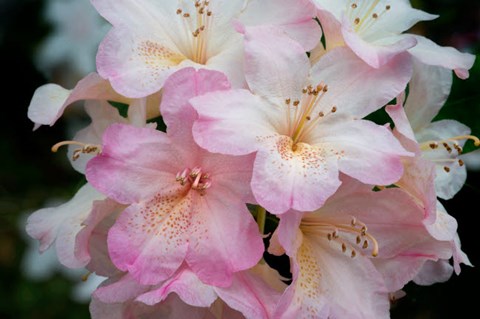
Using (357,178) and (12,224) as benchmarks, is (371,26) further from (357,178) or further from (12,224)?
(12,224)

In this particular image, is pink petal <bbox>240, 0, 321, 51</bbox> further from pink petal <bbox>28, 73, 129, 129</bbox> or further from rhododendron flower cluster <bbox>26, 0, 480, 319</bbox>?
pink petal <bbox>28, 73, 129, 129</bbox>

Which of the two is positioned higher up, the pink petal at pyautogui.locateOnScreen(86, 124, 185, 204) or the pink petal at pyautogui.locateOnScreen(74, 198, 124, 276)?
the pink petal at pyautogui.locateOnScreen(86, 124, 185, 204)

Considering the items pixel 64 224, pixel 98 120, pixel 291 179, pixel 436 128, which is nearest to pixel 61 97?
pixel 98 120

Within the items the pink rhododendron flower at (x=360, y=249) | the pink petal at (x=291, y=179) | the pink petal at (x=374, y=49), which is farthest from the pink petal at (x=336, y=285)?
the pink petal at (x=374, y=49)

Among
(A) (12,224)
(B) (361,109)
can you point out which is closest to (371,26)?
(B) (361,109)

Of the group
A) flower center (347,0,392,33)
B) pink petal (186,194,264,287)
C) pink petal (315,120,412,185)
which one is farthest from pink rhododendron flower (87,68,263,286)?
flower center (347,0,392,33)

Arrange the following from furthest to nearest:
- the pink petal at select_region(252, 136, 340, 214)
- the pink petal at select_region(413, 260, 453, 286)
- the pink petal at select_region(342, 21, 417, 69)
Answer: the pink petal at select_region(413, 260, 453, 286) → the pink petal at select_region(342, 21, 417, 69) → the pink petal at select_region(252, 136, 340, 214)

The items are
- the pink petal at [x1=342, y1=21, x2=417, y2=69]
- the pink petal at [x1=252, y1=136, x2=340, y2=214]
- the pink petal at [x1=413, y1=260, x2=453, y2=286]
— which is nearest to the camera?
the pink petal at [x1=252, y1=136, x2=340, y2=214]

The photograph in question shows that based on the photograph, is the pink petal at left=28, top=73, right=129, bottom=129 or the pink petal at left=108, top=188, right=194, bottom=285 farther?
the pink petal at left=28, top=73, right=129, bottom=129
